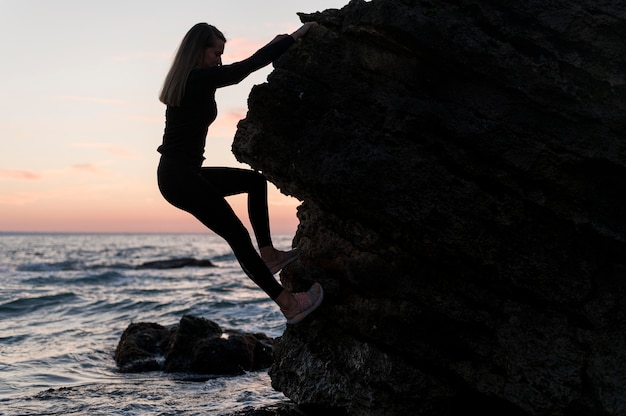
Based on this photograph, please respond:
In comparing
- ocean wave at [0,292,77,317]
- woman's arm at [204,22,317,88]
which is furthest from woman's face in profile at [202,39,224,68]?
ocean wave at [0,292,77,317]

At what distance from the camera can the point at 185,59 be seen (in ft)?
20.5

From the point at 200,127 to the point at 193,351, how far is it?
692 cm

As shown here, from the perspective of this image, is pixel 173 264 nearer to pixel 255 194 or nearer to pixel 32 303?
pixel 32 303

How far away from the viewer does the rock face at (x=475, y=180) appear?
608cm

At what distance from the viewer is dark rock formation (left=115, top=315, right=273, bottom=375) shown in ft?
38.5

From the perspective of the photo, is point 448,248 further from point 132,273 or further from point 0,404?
point 132,273

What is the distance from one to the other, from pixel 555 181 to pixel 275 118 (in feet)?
Answer: 10.0

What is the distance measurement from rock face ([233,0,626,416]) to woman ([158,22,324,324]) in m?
0.53

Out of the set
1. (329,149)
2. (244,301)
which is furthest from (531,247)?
(244,301)

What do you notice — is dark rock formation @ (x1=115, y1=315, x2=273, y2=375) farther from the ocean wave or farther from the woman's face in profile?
the ocean wave

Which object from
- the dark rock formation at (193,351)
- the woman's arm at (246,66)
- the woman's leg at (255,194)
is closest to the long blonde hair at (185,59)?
the woman's arm at (246,66)

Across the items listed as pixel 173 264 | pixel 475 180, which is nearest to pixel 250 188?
pixel 475 180

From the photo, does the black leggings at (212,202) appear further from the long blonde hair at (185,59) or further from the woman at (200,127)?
the long blonde hair at (185,59)

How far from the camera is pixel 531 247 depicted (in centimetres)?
627
